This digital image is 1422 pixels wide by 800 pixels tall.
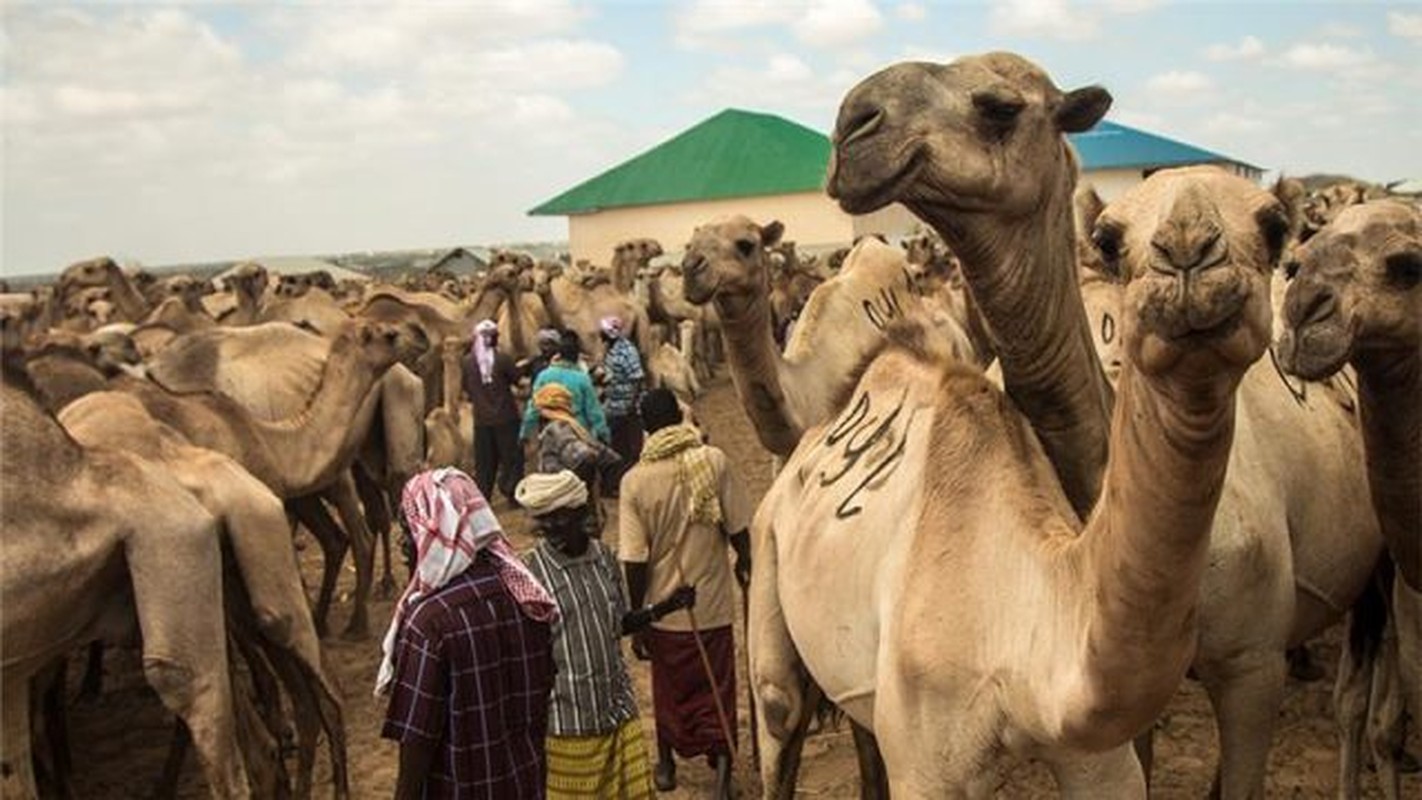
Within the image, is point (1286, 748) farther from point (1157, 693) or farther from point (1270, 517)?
point (1157, 693)

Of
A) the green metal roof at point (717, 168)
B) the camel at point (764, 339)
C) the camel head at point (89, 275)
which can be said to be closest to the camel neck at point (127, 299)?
the camel head at point (89, 275)

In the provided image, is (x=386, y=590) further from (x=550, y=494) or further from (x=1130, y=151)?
(x=1130, y=151)

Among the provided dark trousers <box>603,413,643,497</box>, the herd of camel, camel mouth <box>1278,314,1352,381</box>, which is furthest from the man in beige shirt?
dark trousers <box>603,413,643,497</box>

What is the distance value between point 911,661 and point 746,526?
2.94 m

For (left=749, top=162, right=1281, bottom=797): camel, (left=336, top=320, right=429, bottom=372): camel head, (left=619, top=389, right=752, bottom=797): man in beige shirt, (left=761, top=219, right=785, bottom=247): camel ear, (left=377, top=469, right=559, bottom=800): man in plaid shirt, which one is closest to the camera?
(left=749, top=162, right=1281, bottom=797): camel

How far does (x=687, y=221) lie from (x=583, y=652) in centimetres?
4703

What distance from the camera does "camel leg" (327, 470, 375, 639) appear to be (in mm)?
8727

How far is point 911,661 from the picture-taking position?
3.12m

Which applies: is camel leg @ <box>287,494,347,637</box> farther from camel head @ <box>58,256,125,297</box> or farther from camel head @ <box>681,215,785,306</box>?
camel head @ <box>58,256,125,297</box>

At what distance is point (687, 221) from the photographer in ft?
167

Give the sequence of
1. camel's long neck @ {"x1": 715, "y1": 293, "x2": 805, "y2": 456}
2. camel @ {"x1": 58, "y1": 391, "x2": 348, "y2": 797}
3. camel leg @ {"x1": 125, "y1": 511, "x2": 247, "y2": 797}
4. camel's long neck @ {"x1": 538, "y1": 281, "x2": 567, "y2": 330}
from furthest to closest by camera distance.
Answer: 1. camel's long neck @ {"x1": 538, "y1": 281, "x2": 567, "y2": 330}
2. camel's long neck @ {"x1": 715, "y1": 293, "x2": 805, "y2": 456}
3. camel @ {"x1": 58, "y1": 391, "x2": 348, "y2": 797}
4. camel leg @ {"x1": 125, "y1": 511, "x2": 247, "y2": 797}

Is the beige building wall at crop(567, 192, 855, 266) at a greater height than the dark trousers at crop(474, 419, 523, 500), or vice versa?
the beige building wall at crop(567, 192, 855, 266)

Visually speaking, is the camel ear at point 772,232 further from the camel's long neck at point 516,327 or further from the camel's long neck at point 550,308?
the camel's long neck at point 550,308

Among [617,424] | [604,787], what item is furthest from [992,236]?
[617,424]
